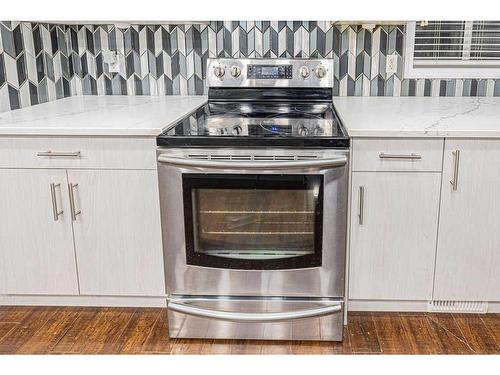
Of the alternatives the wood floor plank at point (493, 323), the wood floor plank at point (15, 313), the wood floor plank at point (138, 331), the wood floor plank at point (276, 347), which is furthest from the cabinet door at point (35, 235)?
the wood floor plank at point (493, 323)

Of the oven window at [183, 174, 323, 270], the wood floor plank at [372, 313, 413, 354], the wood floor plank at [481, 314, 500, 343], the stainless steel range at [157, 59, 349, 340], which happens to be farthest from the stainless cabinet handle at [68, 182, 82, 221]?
the wood floor plank at [481, 314, 500, 343]

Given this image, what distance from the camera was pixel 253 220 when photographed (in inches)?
78.4

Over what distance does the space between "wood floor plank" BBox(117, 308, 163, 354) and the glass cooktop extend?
867 mm

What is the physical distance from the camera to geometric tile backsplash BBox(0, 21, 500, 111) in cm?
276

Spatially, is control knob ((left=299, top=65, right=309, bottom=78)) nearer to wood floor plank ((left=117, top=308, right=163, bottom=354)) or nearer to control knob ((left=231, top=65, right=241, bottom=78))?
control knob ((left=231, top=65, right=241, bottom=78))

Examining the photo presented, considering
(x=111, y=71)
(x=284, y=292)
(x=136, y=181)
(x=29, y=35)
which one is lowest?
(x=284, y=292)

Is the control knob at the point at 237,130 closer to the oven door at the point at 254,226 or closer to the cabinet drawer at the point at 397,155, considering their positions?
the oven door at the point at 254,226

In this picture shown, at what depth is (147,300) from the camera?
2352mm

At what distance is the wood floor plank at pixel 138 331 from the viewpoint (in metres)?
2.09

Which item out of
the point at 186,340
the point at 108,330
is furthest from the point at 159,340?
the point at 108,330

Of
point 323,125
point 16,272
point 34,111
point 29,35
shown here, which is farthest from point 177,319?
point 29,35

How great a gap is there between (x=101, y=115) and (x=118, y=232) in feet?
1.80
